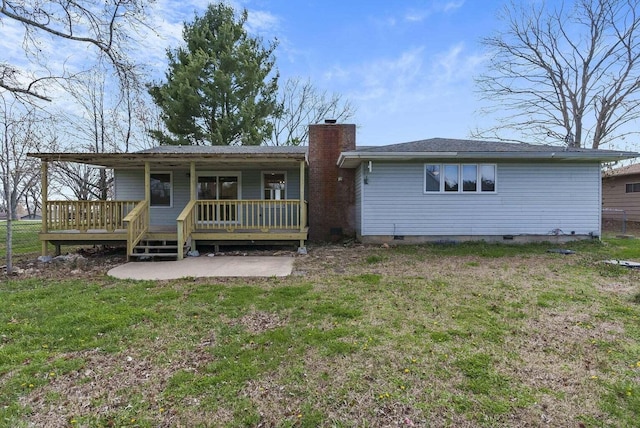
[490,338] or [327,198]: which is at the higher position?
[327,198]

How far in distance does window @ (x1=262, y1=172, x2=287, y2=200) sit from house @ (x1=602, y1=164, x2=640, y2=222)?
1621 cm

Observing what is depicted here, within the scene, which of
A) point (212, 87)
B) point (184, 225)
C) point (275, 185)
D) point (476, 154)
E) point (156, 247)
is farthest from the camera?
point (212, 87)

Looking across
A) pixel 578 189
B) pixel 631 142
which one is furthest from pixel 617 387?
pixel 631 142

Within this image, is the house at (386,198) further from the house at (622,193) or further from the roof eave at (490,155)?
the house at (622,193)

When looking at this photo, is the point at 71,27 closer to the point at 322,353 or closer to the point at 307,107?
the point at 322,353

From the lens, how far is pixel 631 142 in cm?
1950

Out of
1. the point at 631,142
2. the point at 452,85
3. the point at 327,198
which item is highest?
the point at 452,85

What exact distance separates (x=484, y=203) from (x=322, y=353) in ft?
28.7

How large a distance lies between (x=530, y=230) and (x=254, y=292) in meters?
9.06

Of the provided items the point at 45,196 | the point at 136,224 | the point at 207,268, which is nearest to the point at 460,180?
the point at 207,268

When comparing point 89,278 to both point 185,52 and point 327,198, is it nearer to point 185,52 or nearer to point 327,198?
point 327,198

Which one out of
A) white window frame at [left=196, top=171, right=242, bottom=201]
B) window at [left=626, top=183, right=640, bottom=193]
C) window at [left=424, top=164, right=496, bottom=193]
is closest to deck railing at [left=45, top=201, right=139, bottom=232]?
white window frame at [left=196, top=171, right=242, bottom=201]

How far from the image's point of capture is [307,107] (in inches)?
1063

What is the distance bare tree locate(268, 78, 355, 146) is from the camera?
26.5 metres
